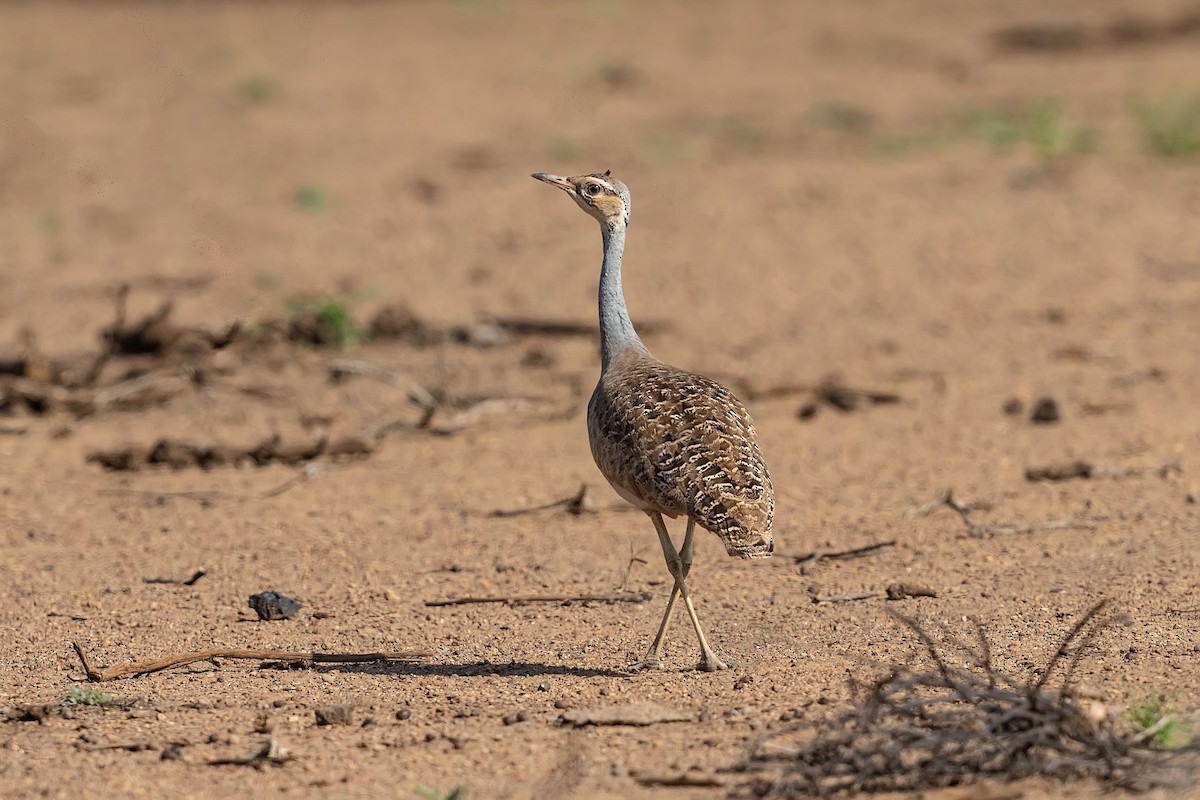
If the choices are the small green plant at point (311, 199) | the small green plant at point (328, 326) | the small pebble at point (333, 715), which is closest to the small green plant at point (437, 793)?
the small pebble at point (333, 715)

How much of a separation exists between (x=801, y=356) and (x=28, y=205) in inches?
306

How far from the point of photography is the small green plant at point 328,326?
10875 mm

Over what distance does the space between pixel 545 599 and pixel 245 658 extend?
135 centimetres

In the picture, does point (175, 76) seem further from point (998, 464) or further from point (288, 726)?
point (288, 726)

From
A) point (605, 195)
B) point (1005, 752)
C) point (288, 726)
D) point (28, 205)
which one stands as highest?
point (605, 195)

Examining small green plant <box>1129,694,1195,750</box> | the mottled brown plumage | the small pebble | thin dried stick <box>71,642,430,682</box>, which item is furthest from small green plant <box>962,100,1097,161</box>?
the small pebble

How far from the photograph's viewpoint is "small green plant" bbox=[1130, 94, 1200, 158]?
556 inches

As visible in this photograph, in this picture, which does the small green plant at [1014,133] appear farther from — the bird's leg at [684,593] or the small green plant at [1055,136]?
the bird's leg at [684,593]

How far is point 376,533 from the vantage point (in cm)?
793

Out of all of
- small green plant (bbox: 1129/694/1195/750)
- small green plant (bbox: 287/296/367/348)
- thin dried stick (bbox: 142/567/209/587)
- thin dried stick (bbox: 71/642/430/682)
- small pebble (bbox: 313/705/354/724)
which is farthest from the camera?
small green plant (bbox: 287/296/367/348)

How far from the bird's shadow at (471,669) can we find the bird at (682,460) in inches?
9.2

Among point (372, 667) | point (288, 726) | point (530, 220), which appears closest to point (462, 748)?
point (288, 726)

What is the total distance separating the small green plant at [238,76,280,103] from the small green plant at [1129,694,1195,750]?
14.4 meters

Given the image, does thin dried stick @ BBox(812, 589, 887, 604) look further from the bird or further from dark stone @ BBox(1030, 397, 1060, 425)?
dark stone @ BBox(1030, 397, 1060, 425)
